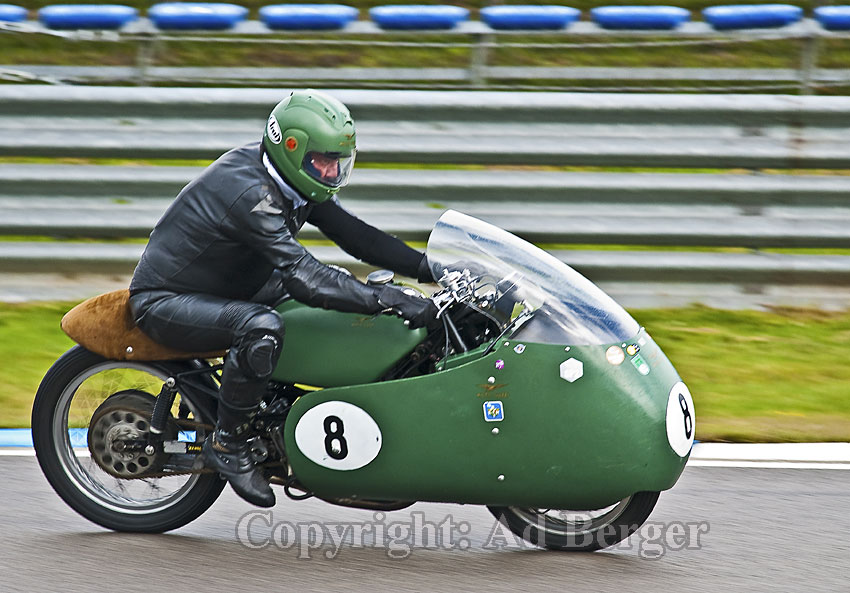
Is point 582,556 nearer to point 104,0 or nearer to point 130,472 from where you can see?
point 130,472

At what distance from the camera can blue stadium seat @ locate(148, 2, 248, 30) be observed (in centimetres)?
757

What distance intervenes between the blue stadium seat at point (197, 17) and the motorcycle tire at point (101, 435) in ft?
11.1

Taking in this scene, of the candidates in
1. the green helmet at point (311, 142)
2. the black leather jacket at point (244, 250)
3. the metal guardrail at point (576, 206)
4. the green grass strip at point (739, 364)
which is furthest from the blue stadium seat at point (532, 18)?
the green helmet at point (311, 142)

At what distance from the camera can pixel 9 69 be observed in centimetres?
808

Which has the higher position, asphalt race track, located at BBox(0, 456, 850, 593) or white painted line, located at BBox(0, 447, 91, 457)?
asphalt race track, located at BBox(0, 456, 850, 593)

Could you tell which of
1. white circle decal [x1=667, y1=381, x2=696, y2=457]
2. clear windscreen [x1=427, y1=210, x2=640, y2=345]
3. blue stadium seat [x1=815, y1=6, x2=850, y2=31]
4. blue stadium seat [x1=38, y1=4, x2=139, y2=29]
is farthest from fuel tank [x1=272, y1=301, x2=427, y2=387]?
blue stadium seat [x1=815, y1=6, x2=850, y2=31]

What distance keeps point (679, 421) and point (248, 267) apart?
1.53 m

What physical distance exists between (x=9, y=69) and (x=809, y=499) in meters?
5.50

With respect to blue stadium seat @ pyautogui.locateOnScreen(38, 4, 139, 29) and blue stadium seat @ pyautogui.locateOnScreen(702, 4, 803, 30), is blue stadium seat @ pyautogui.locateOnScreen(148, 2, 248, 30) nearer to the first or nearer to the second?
blue stadium seat @ pyautogui.locateOnScreen(38, 4, 139, 29)

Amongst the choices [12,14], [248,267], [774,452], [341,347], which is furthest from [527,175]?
[12,14]

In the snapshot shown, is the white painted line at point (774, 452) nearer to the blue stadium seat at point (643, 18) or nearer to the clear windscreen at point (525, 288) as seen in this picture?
the clear windscreen at point (525, 288)

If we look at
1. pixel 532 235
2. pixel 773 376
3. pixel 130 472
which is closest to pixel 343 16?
pixel 532 235

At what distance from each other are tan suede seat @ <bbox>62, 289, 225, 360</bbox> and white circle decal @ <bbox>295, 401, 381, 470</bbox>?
0.43 meters

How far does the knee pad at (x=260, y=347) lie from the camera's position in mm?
4203
